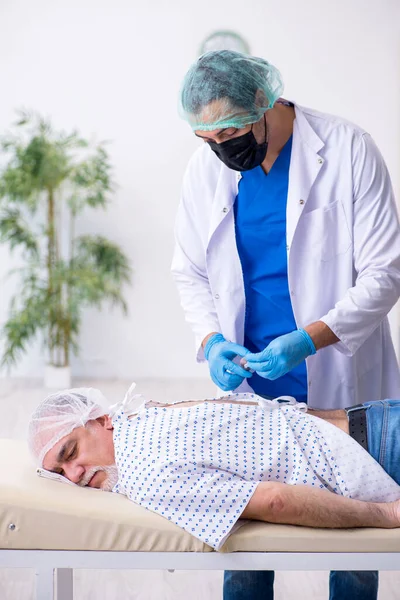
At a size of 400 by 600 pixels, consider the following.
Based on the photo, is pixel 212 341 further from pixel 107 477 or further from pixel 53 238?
pixel 53 238

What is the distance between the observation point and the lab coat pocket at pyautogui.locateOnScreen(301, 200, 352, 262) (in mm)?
1757

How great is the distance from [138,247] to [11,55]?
142cm

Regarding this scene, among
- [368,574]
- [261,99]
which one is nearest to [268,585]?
[368,574]

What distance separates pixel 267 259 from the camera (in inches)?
71.4

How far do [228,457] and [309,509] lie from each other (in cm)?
19

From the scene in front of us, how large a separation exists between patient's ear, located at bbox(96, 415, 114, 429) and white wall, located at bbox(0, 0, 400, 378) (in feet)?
10.4

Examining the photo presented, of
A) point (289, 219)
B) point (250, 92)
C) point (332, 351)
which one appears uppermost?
point (250, 92)

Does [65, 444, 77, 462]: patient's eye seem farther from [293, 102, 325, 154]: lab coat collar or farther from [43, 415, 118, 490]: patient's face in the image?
[293, 102, 325, 154]: lab coat collar

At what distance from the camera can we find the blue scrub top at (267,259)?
1.79 metres

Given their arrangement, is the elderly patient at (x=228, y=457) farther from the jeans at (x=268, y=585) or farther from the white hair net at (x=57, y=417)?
the jeans at (x=268, y=585)

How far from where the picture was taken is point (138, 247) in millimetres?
4855

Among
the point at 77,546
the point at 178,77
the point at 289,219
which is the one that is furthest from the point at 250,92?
the point at 178,77

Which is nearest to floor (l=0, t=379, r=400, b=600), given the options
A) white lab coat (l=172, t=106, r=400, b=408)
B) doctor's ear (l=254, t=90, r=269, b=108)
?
white lab coat (l=172, t=106, r=400, b=408)

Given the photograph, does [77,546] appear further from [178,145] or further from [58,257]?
[178,145]
